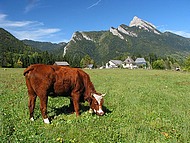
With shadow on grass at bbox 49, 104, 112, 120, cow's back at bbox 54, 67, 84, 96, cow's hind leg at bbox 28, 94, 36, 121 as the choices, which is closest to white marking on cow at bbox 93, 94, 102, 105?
cow's back at bbox 54, 67, 84, 96

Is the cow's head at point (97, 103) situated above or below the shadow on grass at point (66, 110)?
above

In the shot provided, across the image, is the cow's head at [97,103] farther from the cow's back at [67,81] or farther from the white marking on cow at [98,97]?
the cow's back at [67,81]

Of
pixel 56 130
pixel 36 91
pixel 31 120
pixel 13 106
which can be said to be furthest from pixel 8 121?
pixel 13 106

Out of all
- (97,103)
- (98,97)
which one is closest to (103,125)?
(97,103)

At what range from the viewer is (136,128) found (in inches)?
381

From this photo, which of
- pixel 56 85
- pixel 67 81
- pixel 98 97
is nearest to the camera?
pixel 56 85

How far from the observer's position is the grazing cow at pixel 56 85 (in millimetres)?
10672

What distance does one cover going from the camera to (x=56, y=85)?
11211 millimetres

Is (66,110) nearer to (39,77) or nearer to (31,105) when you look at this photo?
(31,105)

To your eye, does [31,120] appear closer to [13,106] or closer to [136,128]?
[13,106]

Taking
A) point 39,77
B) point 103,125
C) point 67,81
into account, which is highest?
point 39,77

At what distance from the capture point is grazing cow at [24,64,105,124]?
10672 mm

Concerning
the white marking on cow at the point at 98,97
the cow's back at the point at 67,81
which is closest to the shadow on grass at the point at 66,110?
the white marking on cow at the point at 98,97

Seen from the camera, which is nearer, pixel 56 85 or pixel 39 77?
pixel 39 77
